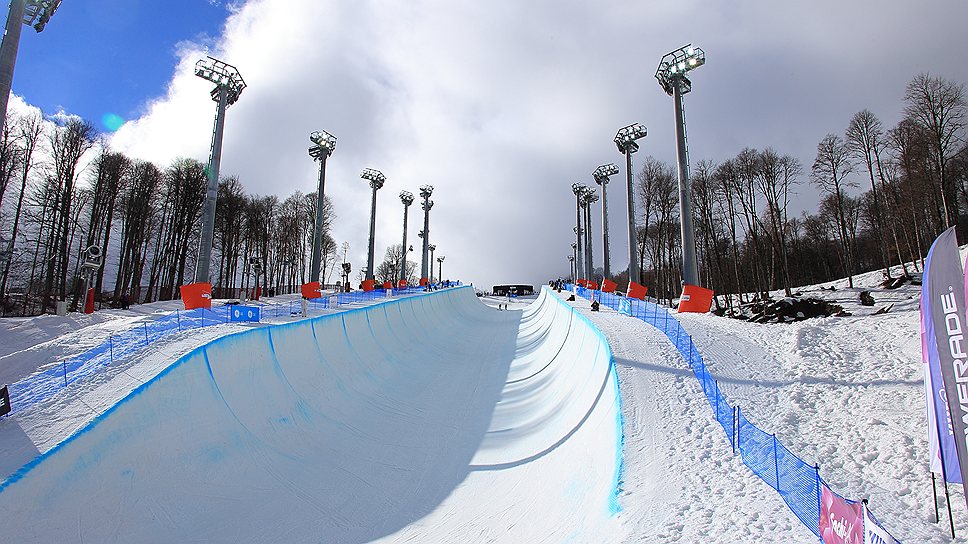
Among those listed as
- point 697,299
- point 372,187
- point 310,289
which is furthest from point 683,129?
point 372,187

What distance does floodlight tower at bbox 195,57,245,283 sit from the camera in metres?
22.5

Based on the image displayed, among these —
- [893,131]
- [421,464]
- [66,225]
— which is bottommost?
[421,464]

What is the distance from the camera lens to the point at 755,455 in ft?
23.7

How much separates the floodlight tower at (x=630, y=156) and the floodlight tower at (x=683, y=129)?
5.70 meters

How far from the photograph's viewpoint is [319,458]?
9.62m

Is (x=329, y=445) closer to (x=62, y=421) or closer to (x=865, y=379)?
(x=62, y=421)

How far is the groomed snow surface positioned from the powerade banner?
1596 millimetres

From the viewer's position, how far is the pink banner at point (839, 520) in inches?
176

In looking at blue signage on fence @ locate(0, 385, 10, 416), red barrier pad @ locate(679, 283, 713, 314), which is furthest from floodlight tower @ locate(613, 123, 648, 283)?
blue signage on fence @ locate(0, 385, 10, 416)

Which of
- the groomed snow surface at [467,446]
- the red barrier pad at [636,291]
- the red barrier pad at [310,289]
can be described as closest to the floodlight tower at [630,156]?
the red barrier pad at [636,291]

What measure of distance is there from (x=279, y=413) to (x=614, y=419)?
799cm

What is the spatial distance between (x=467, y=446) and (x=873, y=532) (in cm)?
779

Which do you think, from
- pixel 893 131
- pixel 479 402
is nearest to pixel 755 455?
pixel 479 402

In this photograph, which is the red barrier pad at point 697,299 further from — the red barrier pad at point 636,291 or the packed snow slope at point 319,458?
the packed snow slope at point 319,458
